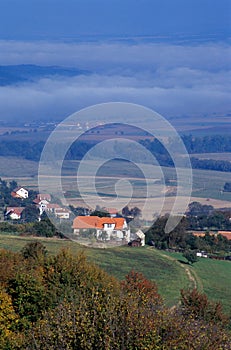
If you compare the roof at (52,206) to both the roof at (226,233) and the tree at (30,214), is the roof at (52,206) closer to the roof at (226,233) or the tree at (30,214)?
the tree at (30,214)

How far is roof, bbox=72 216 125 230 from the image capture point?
653 inches

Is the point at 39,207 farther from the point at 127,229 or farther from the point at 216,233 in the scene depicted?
the point at 127,229

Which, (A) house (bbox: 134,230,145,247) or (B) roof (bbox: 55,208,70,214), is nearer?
(A) house (bbox: 134,230,145,247)

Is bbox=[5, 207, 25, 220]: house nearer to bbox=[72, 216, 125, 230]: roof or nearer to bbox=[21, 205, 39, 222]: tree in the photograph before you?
bbox=[21, 205, 39, 222]: tree

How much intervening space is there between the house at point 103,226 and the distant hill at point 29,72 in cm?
6517

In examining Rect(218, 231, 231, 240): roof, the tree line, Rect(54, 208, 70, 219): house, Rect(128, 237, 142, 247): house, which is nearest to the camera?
the tree line

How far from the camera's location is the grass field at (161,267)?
47.5 ft

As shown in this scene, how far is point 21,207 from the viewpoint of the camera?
87.6ft

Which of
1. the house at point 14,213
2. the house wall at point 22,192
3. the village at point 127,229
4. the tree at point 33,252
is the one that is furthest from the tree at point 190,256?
the house wall at point 22,192

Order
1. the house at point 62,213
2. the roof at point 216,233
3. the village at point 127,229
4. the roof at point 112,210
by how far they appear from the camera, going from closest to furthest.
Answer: the village at point 127,229
the house at point 62,213
the roof at point 112,210
the roof at point 216,233

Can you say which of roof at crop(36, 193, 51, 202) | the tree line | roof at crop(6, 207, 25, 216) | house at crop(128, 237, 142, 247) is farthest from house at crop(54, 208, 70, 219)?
the tree line

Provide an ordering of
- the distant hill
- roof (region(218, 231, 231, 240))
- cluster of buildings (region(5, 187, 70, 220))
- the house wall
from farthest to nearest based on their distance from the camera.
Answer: the distant hill, the house wall, roof (region(218, 231, 231, 240)), cluster of buildings (region(5, 187, 70, 220))

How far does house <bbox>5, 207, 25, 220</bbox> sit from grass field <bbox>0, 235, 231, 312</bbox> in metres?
6.70

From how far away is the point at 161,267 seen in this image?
53.7ft
